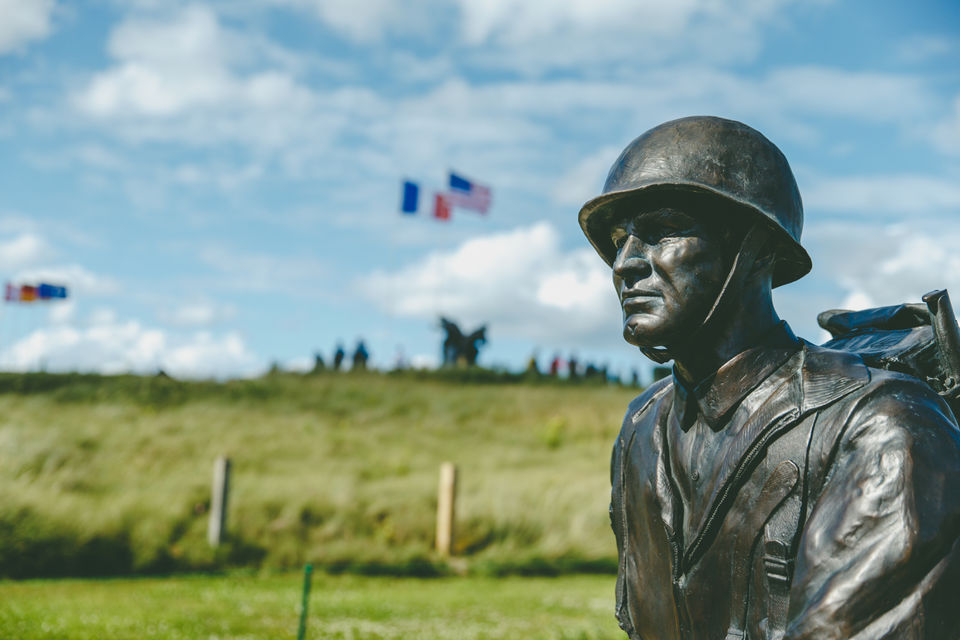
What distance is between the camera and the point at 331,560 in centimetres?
1393

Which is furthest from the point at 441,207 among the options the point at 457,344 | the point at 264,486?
the point at 264,486

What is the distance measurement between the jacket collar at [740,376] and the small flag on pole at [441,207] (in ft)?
91.3

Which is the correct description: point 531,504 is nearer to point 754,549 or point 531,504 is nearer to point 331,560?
point 331,560

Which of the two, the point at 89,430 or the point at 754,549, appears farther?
the point at 89,430

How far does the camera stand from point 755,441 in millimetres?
2264

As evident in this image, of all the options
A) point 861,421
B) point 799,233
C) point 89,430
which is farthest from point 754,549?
point 89,430

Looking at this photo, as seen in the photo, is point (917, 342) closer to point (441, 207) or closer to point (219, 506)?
point (219, 506)

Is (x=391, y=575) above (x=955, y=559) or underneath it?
underneath

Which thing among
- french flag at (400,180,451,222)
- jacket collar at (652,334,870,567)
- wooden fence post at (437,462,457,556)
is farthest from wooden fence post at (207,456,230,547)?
french flag at (400,180,451,222)

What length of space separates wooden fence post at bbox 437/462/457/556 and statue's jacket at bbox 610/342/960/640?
12225mm

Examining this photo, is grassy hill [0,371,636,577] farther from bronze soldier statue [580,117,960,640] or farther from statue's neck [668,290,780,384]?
statue's neck [668,290,780,384]

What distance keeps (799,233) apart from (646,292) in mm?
446

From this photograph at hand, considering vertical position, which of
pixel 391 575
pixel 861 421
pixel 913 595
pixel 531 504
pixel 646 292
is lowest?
pixel 391 575

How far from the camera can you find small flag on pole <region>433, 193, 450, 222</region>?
3012 centimetres
